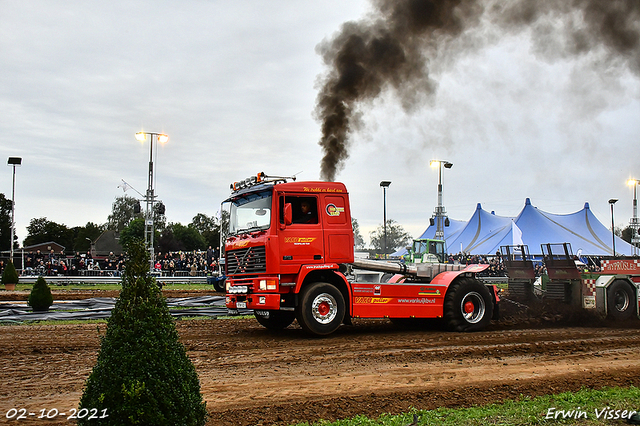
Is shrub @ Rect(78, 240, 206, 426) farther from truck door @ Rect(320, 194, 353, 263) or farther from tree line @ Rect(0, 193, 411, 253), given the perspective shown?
tree line @ Rect(0, 193, 411, 253)

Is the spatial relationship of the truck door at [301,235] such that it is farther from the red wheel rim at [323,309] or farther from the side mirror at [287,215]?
the red wheel rim at [323,309]

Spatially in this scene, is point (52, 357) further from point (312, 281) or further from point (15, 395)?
point (312, 281)

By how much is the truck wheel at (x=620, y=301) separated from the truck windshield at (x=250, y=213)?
10.0 metres

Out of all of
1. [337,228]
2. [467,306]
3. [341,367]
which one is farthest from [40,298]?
[467,306]

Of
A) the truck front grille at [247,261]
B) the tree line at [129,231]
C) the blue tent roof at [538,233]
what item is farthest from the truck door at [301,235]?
the tree line at [129,231]

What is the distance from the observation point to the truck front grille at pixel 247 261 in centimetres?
1097

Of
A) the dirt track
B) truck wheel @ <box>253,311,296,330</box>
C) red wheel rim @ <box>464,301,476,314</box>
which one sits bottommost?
the dirt track

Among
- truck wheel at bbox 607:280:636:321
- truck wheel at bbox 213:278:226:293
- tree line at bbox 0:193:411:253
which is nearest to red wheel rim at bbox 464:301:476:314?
truck wheel at bbox 607:280:636:321

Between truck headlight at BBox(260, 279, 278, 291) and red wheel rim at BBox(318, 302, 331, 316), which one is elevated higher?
truck headlight at BBox(260, 279, 278, 291)

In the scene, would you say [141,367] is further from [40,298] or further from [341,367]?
[40,298]

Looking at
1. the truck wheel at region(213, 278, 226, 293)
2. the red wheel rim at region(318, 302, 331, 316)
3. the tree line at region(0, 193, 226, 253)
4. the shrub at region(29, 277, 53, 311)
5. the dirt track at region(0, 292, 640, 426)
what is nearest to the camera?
the dirt track at region(0, 292, 640, 426)

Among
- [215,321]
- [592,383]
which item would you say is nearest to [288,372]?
[592,383]

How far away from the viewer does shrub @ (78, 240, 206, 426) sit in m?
3.32

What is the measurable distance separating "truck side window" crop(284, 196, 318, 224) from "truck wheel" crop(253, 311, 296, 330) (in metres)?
2.53
